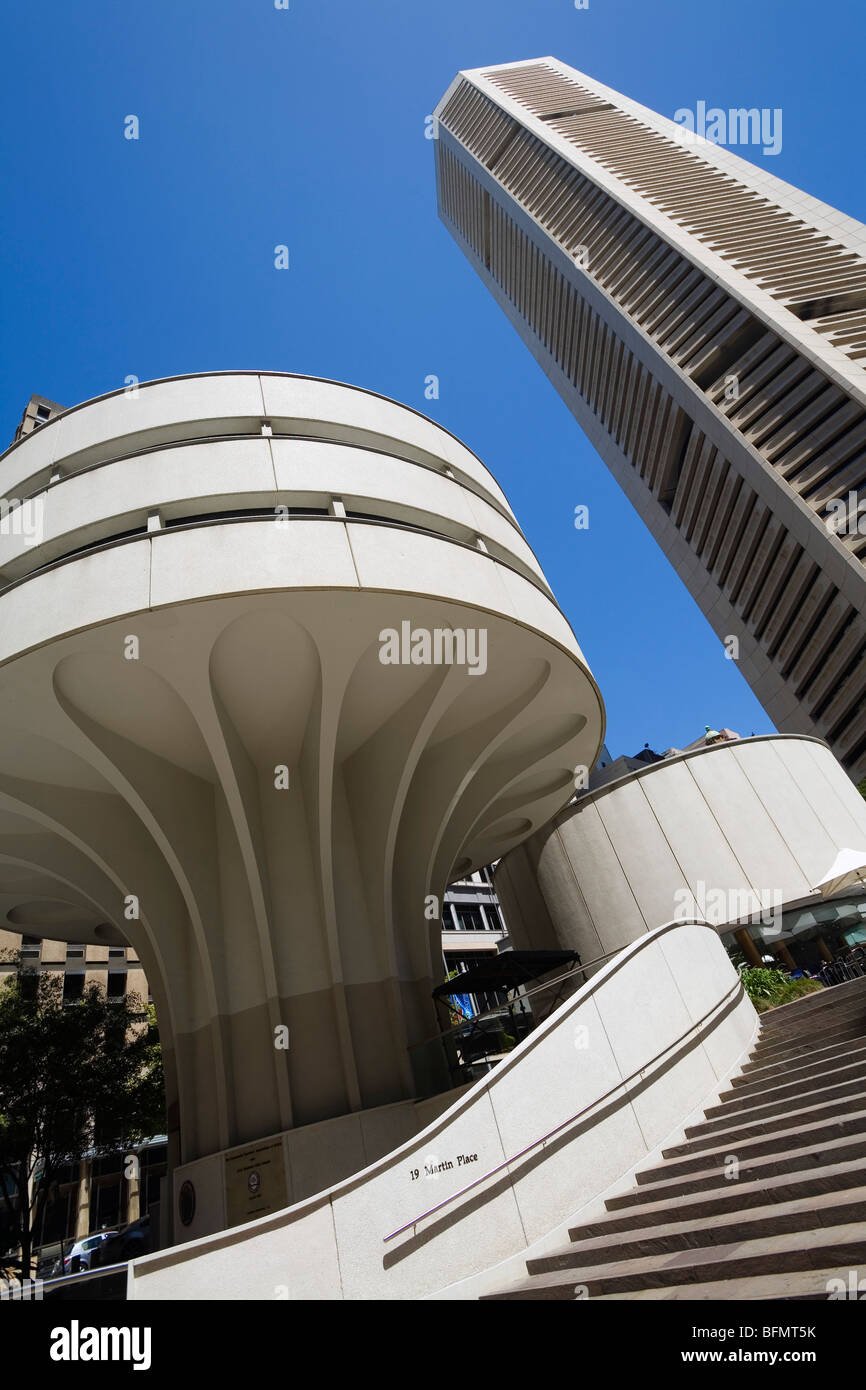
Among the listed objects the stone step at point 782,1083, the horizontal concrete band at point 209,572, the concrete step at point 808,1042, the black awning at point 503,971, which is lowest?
the stone step at point 782,1083

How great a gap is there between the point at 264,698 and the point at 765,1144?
988 cm

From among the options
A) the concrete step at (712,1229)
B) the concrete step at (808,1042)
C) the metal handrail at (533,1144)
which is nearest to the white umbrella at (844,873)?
the concrete step at (808,1042)

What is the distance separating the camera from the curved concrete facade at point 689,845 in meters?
21.6

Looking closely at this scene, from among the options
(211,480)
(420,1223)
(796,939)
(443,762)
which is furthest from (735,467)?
(420,1223)

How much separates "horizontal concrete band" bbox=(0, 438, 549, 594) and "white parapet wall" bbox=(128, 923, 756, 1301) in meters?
7.59

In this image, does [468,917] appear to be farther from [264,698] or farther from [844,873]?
[264,698]

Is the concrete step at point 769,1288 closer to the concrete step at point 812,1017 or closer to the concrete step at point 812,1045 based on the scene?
the concrete step at point 812,1045

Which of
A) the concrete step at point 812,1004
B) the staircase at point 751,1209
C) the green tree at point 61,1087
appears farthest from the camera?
the green tree at point 61,1087

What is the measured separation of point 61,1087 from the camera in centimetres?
2045

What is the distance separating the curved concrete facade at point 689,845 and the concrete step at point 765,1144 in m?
14.8

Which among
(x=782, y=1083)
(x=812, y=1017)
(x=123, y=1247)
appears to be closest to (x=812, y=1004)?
(x=812, y=1017)

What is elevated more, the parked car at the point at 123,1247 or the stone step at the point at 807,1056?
the parked car at the point at 123,1247

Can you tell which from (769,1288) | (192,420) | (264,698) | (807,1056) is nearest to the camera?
(769,1288)

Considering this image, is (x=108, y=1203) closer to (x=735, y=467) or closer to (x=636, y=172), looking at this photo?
(x=735, y=467)
